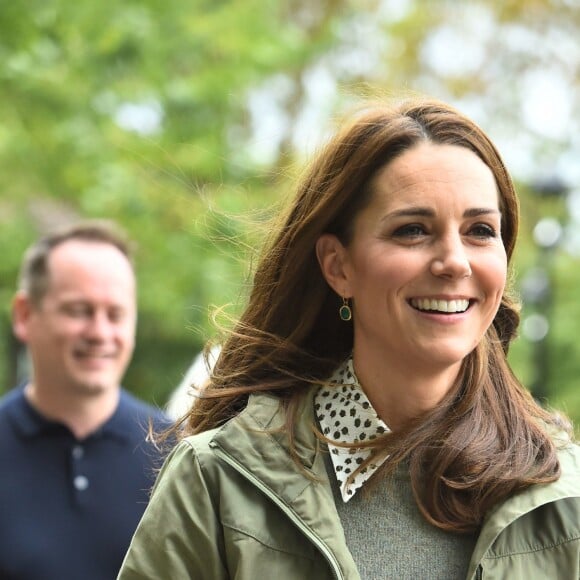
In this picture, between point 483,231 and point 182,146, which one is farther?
point 182,146

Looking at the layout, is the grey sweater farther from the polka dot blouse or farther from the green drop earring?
the green drop earring

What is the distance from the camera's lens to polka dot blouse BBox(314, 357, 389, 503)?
2.79 m

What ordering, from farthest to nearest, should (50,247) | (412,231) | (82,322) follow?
(50,247) → (82,322) → (412,231)

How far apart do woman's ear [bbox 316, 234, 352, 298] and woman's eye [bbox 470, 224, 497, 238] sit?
338 millimetres

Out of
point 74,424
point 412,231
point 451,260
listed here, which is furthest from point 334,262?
point 74,424

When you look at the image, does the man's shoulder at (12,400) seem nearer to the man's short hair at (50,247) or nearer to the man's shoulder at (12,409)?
the man's shoulder at (12,409)

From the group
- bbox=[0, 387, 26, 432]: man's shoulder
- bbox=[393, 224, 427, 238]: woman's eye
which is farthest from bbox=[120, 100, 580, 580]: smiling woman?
bbox=[0, 387, 26, 432]: man's shoulder

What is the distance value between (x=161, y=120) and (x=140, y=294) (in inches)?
62.8

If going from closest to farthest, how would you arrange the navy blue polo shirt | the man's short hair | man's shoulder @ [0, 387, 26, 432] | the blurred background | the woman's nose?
the woman's nose < the navy blue polo shirt < man's shoulder @ [0, 387, 26, 432] < the man's short hair < the blurred background

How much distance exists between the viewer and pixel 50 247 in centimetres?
547

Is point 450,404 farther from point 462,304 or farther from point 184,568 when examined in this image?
point 184,568

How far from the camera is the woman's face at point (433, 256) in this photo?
105 inches

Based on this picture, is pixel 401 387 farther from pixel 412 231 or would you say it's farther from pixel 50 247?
pixel 50 247

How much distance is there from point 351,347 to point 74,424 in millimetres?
2103
